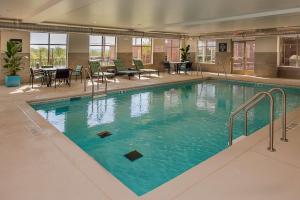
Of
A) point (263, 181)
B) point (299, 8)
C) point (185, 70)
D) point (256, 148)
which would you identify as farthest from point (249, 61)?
point (263, 181)

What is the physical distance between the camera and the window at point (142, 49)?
575 inches

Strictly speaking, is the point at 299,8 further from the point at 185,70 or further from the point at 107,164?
the point at 185,70

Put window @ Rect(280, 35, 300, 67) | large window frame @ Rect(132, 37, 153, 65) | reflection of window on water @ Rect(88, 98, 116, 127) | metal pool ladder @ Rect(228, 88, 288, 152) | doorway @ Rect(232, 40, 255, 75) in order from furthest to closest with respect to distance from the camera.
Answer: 1. large window frame @ Rect(132, 37, 153, 65)
2. doorway @ Rect(232, 40, 255, 75)
3. window @ Rect(280, 35, 300, 67)
4. reflection of window on water @ Rect(88, 98, 116, 127)
5. metal pool ladder @ Rect(228, 88, 288, 152)

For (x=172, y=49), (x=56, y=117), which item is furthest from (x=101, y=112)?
(x=172, y=49)

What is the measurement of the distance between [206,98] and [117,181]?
6.42 metres

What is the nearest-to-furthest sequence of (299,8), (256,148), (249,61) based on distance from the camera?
1. (256,148)
2. (299,8)
3. (249,61)

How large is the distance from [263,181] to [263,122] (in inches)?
137

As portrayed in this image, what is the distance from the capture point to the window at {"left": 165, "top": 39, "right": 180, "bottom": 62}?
1678 centimetres

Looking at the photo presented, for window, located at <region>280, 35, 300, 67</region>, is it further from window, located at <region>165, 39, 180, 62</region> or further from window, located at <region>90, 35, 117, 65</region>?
window, located at <region>90, 35, 117, 65</region>

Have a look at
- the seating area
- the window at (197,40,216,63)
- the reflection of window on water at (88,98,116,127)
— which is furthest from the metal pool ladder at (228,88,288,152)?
the window at (197,40,216,63)

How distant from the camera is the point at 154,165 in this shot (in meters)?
3.66

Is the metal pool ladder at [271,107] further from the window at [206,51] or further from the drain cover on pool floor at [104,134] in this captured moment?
the window at [206,51]

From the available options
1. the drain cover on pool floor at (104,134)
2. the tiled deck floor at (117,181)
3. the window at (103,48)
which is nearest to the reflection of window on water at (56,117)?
the drain cover on pool floor at (104,134)

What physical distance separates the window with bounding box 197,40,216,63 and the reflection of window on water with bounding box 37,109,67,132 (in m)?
11.8
